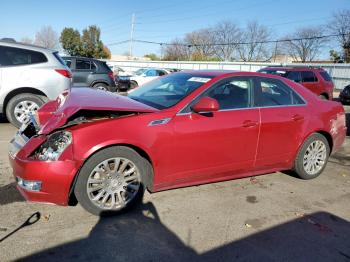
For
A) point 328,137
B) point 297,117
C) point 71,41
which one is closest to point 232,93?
point 297,117

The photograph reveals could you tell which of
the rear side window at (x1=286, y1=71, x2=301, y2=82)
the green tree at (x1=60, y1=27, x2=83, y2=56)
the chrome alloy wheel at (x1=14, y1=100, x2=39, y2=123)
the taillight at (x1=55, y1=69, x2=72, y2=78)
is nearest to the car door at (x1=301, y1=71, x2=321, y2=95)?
the rear side window at (x1=286, y1=71, x2=301, y2=82)

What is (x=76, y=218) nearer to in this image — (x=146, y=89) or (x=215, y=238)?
(x=215, y=238)

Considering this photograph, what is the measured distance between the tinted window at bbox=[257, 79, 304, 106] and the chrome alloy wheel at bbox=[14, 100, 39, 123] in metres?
4.81

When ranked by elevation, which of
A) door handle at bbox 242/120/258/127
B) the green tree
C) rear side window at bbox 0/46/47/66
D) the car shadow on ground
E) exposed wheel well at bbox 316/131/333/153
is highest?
the green tree

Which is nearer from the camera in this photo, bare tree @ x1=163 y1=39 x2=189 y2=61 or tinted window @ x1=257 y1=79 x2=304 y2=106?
tinted window @ x1=257 y1=79 x2=304 y2=106

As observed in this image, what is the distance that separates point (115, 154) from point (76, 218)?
0.77 meters

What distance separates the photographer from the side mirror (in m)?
3.90

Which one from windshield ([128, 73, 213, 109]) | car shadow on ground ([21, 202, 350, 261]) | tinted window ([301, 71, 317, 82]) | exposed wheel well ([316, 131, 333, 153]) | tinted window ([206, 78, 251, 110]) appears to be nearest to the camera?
car shadow on ground ([21, 202, 350, 261])

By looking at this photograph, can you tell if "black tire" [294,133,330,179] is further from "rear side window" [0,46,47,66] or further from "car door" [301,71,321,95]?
"car door" [301,71,321,95]

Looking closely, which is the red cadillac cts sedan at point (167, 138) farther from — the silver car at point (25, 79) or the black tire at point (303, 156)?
the silver car at point (25, 79)

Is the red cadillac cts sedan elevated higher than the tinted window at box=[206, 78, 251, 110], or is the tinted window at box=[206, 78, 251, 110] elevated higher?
the tinted window at box=[206, 78, 251, 110]

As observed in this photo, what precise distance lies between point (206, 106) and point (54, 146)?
64.5 inches

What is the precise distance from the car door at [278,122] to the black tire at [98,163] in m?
1.61

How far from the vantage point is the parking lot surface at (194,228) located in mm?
3100
